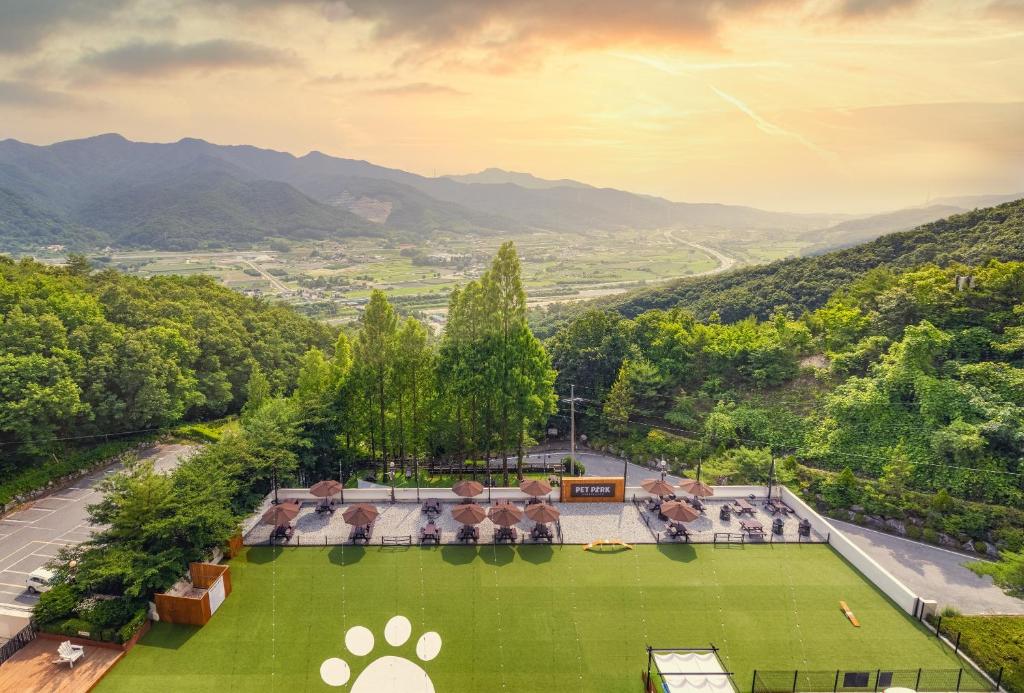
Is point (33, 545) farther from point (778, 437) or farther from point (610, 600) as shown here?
point (778, 437)

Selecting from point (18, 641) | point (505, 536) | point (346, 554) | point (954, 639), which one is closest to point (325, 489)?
point (346, 554)

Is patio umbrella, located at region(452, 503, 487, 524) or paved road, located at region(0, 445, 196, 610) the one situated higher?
patio umbrella, located at region(452, 503, 487, 524)

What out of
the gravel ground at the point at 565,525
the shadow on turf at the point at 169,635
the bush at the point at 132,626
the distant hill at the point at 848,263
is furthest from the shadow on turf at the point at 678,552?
the distant hill at the point at 848,263

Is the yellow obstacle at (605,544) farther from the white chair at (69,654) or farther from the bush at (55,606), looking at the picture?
the bush at (55,606)

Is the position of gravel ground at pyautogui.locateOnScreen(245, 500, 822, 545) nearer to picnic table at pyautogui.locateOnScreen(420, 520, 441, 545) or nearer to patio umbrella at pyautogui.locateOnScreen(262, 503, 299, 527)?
picnic table at pyautogui.locateOnScreen(420, 520, 441, 545)

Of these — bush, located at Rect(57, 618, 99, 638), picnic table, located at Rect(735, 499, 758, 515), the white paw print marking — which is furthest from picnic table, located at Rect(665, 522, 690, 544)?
bush, located at Rect(57, 618, 99, 638)

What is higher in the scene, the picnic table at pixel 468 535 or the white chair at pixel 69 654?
the picnic table at pixel 468 535

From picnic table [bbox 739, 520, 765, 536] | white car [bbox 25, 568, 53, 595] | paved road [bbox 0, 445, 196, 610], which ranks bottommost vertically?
paved road [bbox 0, 445, 196, 610]

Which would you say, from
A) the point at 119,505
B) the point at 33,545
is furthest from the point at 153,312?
the point at 119,505
